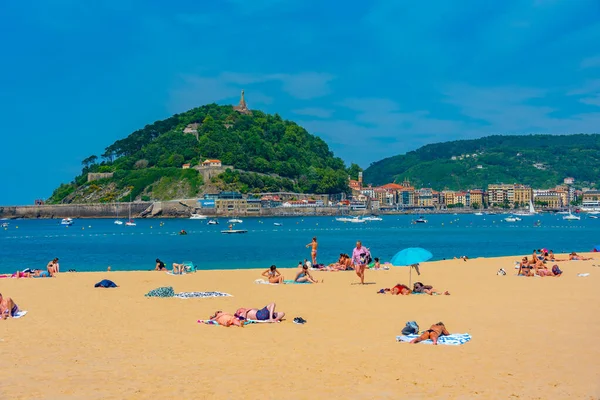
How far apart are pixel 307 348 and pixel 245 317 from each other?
2929 millimetres

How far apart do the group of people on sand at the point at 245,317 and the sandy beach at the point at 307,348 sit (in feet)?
0.83

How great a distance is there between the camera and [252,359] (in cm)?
1123

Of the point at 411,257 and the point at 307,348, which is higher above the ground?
the point at 411,257

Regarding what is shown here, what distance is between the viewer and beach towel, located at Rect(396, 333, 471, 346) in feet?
40.0

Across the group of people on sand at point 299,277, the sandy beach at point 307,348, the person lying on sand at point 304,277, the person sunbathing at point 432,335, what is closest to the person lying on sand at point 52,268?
the sandy beach at point 307,348

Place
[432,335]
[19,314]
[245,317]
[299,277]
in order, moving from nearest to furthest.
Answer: [432,335] → [245,317] → [19,314] → [299,277]

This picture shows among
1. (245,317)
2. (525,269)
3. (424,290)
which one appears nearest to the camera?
(245,317)

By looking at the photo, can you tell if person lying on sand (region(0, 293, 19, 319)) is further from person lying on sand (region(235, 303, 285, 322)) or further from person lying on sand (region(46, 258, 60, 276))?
person lying on sand (region(46, 258, 60, 276))

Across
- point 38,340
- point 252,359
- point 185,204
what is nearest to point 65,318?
point 38,340

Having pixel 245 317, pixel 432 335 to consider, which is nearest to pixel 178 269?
pixel 245 317

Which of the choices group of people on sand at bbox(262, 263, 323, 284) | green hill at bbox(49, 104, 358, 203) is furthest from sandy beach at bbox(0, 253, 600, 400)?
green hill at bbox(49, 104, 358, 203)

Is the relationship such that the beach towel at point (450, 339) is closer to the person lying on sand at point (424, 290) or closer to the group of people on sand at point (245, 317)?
the group of people on sand at point (245, 317)

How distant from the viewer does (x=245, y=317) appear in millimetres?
14734

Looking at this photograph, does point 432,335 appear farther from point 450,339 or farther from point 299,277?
point 299,277
